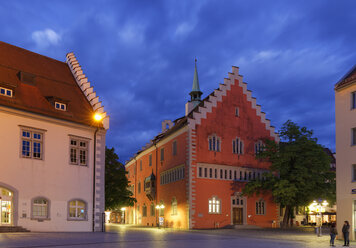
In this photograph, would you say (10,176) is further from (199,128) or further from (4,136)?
(199,128)

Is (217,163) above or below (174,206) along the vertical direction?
above

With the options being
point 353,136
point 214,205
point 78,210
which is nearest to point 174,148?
point 214,205

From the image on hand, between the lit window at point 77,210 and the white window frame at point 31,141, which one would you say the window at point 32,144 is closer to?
the white window frame at point 31,141

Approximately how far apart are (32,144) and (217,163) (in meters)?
24.8

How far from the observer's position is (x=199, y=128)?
50.2m

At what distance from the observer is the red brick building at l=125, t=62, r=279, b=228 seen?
49.1 metres

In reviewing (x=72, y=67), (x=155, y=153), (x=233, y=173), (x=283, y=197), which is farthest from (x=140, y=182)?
(x=72, y=67)

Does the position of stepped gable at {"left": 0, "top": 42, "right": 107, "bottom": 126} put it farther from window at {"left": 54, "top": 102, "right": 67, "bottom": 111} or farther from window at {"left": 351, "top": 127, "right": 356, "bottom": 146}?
window at {"left": 351, "top": 127, "right": 356, "bottom": 146}

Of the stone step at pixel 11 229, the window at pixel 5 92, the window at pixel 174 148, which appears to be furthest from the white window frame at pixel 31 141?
the window at pixel 174 148

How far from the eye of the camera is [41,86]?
Result: 34250 mm

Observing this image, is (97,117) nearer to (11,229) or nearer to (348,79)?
(11,229)

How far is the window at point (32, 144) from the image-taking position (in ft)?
101

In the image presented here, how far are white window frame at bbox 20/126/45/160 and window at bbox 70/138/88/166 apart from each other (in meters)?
2.69

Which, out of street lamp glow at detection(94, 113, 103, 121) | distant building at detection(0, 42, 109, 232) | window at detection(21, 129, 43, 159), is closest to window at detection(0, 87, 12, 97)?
distant building at detection(0, 42, 109, 232)
